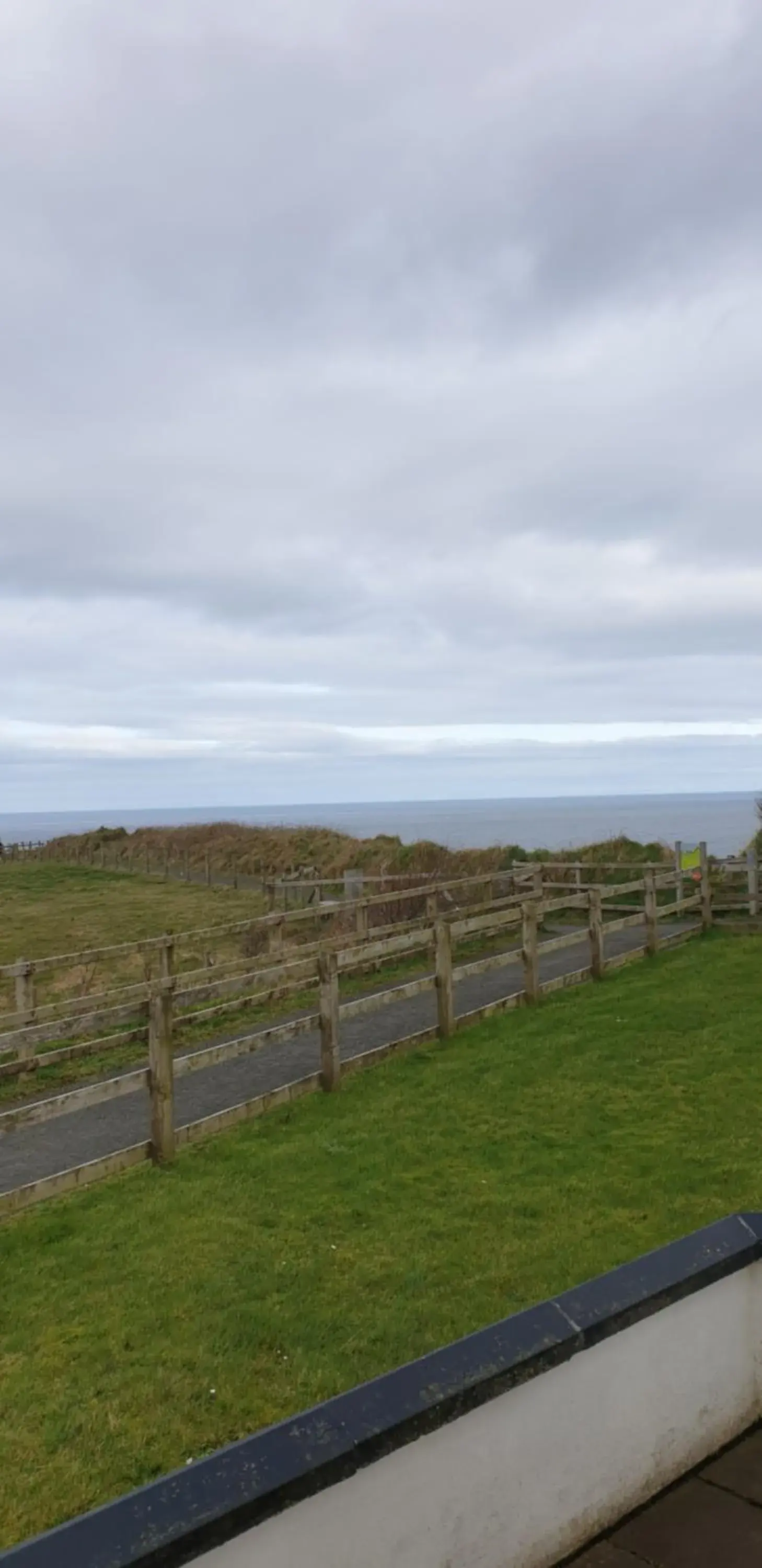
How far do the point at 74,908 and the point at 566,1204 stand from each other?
84.4 feet

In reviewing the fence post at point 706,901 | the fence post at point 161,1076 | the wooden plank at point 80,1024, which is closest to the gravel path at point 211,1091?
the wooden plank at point 80,1024

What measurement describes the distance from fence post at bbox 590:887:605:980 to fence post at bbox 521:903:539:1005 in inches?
51.7

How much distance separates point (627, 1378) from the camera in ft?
9.70

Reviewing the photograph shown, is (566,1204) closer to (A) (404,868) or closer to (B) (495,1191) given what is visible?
(B) (495,1191)

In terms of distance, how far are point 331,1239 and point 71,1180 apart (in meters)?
1.87

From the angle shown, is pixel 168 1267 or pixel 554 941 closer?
pixel 168 1267

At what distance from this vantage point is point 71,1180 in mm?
6438

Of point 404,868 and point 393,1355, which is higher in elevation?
point 404,868

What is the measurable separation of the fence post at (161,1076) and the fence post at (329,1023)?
65.7 inches

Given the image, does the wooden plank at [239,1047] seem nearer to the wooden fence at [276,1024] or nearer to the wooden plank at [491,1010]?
the wooden fence at [276,1024]

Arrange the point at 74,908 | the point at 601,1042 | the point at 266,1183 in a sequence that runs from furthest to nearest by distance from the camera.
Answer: the point at 74,908 < the point at 601,1042 < the point at 266,1183

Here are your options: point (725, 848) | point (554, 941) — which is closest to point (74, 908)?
point (554, 941)

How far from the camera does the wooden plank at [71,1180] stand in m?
6.10

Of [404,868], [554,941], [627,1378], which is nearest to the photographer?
[627,1378]
